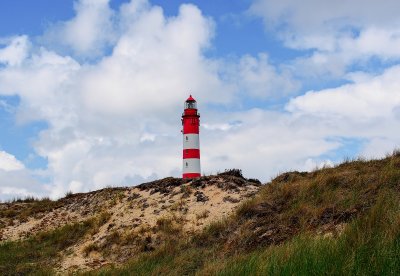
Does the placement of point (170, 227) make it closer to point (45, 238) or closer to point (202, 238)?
point (202, 238)

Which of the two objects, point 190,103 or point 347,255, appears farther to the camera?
point 190,103

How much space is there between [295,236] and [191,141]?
19596mm

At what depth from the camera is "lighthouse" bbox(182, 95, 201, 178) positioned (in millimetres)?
29844

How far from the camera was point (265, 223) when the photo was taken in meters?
13.4

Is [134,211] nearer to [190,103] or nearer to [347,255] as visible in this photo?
[347,255]

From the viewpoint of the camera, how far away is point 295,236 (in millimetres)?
11180

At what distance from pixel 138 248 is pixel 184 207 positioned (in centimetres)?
270

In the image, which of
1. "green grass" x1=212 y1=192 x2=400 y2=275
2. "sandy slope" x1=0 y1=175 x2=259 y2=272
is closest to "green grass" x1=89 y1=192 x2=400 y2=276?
"green grass" x1=212 y1=192 x2=400 y2=275

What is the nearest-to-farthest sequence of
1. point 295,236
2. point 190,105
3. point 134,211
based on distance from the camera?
1. point 295,236
2. point 134,211
3. point 190,105

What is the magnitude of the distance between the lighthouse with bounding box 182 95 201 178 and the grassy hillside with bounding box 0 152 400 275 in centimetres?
1196

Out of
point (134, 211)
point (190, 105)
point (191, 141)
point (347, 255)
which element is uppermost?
point (190, 105)

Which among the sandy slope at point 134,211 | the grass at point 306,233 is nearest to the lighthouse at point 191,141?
the sandy slope at point 134,211

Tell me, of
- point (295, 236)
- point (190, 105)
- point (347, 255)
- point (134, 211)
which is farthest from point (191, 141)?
point (347, 255)

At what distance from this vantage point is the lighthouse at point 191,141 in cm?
2984
